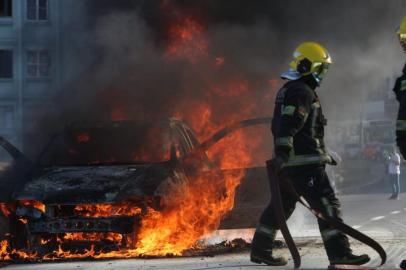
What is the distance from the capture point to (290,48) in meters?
13.5

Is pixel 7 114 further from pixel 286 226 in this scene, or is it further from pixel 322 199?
pixel 322 199

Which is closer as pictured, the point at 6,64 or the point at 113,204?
the point at 113,204

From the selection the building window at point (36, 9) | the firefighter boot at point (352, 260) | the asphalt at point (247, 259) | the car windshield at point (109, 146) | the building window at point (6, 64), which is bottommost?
the asphalt at point (247, 259)

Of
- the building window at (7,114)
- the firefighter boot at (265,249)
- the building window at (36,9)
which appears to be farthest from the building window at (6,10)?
the firefighter boot at (265,249)

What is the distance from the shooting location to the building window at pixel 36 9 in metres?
43.4

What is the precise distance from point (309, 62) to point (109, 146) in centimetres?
259

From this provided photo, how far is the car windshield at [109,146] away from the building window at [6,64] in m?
37.2

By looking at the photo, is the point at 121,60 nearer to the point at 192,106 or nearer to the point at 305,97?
the point at 192,106

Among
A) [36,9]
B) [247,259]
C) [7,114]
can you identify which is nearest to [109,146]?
[247,259]

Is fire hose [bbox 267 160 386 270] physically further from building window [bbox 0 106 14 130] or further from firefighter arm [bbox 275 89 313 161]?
building window [bbox 0 106 14 130]

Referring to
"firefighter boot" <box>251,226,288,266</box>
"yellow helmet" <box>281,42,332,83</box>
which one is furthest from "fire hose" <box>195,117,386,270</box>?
"yellow helmet" <box>281,42,332,83</box>

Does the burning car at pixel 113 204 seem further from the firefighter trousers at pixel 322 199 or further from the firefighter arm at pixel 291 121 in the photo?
the firefighter arm at pixel 291 121

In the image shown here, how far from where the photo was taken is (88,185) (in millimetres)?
7180

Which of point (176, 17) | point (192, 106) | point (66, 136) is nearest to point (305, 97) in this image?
point (66, 136)
